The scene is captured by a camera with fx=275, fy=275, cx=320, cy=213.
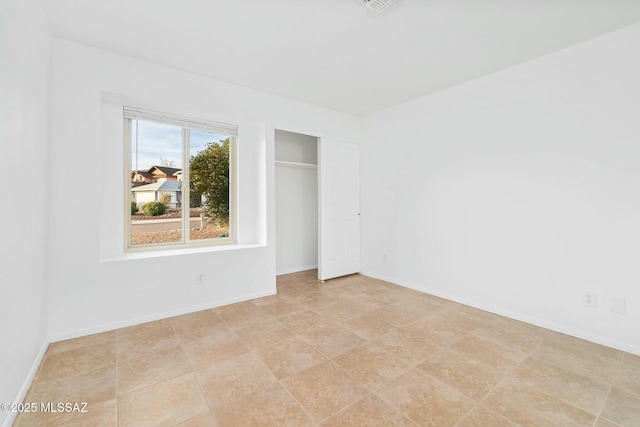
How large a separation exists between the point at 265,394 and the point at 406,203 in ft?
9.78

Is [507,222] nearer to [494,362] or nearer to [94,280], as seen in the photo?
[494,362]

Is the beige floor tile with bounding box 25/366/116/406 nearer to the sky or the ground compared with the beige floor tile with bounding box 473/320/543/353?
nearer to the ground

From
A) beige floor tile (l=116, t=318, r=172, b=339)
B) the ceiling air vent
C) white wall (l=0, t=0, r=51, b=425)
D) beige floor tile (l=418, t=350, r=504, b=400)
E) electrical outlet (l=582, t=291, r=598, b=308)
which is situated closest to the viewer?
white wall (l=0, t=0, r=51, b=425)

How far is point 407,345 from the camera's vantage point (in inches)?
91.8

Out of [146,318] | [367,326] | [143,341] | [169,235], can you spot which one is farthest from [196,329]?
[367,326]

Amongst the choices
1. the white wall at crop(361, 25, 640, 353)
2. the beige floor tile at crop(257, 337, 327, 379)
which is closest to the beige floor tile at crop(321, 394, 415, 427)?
the beige floor tile at crop(257, 337, 327, 379)

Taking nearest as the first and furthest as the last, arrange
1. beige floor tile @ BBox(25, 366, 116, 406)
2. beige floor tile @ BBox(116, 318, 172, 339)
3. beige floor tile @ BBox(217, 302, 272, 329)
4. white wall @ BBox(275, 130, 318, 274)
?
beige floor tile @ BBox(25, 366, 116, 406) → beige floor tile @ BBox(116, 318, 172, 339) → beige floor tile @ BBox(217, 302, 272, 329) → white wall @ BBox(275, 130, 318, 274)

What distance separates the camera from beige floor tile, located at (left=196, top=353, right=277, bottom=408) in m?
1.73

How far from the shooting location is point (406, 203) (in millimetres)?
3912

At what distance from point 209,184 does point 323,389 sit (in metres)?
2.74

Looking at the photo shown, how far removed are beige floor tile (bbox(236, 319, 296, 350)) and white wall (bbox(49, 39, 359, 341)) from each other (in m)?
0.77

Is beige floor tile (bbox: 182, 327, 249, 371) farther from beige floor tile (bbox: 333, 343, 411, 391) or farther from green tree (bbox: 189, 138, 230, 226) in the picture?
green tree (bbox: 189, 138, 230, 226)

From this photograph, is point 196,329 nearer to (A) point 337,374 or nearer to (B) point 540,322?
(A) point 337,374

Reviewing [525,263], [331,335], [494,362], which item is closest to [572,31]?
[525,263]
